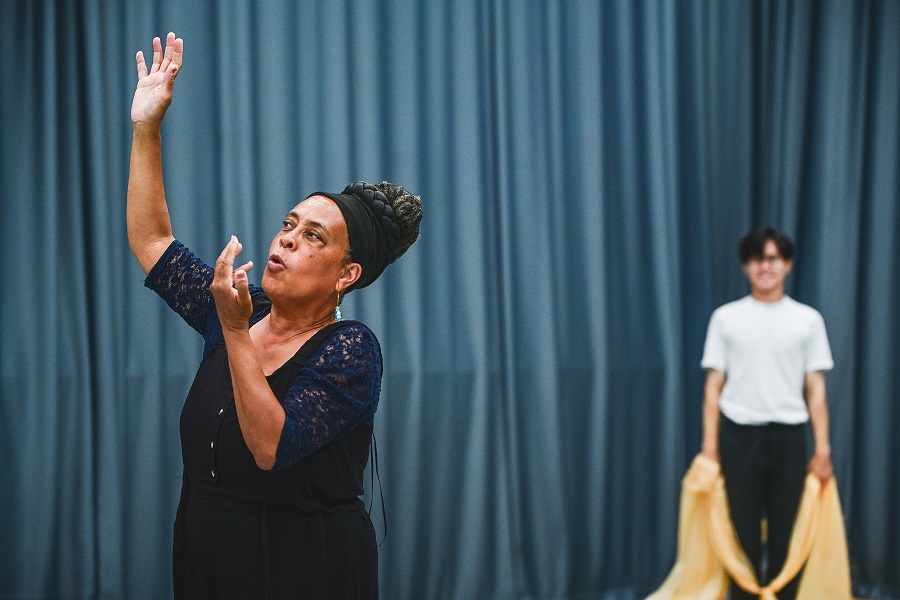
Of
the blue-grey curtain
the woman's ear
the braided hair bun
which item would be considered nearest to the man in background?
the blue-grey curtain

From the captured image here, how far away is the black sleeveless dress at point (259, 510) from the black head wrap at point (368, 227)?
0.50 feet

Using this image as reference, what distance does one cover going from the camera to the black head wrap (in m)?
1.57

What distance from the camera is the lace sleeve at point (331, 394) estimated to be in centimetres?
130

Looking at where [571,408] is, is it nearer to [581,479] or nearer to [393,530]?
[581,479]

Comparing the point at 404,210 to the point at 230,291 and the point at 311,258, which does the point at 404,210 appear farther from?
the point at 230,291

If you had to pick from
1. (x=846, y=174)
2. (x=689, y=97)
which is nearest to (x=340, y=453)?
(x=689, y=97)

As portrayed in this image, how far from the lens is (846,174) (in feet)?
12.7

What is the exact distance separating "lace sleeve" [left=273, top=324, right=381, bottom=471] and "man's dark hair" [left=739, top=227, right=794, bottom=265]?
6.96 feet

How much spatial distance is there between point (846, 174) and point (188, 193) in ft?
8.88

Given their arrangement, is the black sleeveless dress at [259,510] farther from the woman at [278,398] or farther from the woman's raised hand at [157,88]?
the woman's raised hand at [157,88]

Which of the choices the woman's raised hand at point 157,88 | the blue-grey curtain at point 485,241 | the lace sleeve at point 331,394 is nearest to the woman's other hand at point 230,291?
the lace sleeve at point 331,394

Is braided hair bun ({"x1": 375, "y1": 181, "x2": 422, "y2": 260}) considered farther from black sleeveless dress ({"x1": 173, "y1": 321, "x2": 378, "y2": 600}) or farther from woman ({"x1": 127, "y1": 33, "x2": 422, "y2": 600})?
black sleeveless dress ({"x1": 173, "y1": 321, "x2": 378, "y2": 600})

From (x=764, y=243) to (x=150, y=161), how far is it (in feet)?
7.48

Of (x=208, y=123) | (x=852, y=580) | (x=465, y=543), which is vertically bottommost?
(x=852, y=580)
